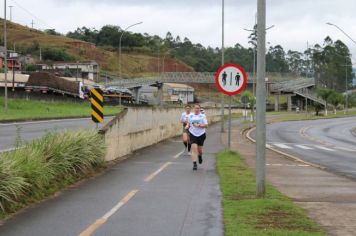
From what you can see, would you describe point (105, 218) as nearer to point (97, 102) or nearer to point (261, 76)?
point (261, 76)

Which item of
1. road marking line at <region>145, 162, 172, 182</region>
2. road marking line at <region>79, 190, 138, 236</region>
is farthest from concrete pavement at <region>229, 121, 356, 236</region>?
road marking line at <region>79, 190, 138, 236</region>

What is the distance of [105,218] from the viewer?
27.9 ft

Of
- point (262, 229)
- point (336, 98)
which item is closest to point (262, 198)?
point (262, 229)

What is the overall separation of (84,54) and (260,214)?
6492 inches

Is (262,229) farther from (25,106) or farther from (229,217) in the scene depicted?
(25,106)

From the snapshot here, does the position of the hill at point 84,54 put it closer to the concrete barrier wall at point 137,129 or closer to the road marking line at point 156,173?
the concrete barrier wall at point 137,129

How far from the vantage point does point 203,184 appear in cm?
1244

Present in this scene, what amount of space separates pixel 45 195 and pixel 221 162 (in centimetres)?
761

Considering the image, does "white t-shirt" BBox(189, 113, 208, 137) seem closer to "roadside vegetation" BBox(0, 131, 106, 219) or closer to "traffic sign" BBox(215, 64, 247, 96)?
"traffic sign" BBox(215, 64, 247, 96)

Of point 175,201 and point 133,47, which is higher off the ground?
point 133,47

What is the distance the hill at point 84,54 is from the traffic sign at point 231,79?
441ft

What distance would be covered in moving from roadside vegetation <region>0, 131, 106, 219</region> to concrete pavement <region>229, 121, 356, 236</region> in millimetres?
4210

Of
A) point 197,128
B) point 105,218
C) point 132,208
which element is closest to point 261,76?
point 132,208

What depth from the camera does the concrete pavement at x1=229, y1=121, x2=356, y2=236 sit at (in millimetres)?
8143
